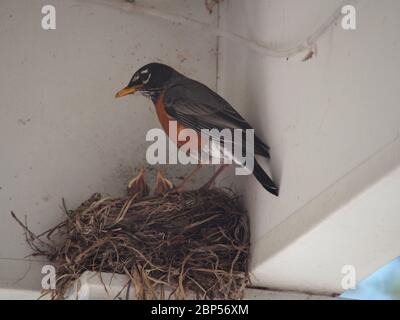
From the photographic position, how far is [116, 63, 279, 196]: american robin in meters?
3.57

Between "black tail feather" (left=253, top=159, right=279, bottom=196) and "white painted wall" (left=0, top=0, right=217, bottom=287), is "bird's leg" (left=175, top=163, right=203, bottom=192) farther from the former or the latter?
"black tail feather" (left=253, top=159, right=279, bottom=196)

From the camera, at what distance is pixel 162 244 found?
3.51 meters

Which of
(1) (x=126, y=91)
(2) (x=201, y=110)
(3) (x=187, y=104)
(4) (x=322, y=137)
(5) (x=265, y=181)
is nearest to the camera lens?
(4) (x=322, y=137)

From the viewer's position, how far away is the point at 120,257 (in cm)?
351

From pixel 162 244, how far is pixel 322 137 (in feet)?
3.44

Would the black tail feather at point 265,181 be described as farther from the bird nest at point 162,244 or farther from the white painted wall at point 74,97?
the white painted wall at point 74,97

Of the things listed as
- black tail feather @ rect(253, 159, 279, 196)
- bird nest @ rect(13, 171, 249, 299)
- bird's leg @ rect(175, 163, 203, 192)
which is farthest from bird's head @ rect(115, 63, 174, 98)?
black tail feather @ rect(253, 159, 279, 196)

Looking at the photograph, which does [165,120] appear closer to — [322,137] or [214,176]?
[214,176]

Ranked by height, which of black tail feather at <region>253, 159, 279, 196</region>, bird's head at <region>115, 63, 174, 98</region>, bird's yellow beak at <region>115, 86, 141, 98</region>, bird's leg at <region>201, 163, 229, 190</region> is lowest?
bird's leg at <region>201, 163, 229, 190</region>

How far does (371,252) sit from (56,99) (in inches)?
79.6

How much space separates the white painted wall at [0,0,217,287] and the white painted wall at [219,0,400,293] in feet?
2.29

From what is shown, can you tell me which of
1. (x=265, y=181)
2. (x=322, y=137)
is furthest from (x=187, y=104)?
(x=322, y=137)
